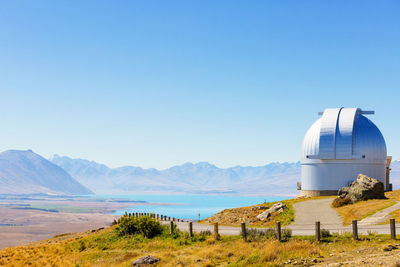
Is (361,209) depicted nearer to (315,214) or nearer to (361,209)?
(361,209)

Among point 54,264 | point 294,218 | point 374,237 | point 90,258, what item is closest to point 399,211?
point 294,218

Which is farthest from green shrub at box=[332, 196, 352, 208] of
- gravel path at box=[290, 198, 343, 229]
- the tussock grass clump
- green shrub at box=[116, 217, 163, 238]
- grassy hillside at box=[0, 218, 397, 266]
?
grassy hillside at box=[0, 218, 397, 266]

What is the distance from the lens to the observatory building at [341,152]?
57969 millimetres

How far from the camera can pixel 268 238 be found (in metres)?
26.0

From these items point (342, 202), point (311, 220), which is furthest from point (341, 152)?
point (311, 220)

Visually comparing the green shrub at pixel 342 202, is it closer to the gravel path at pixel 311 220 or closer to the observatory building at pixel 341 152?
the gravel path at pixel 311 220

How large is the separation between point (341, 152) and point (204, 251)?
38441mm

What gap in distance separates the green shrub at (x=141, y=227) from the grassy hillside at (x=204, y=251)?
1.56 ft


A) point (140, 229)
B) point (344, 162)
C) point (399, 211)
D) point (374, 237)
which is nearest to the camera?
Result: point (374, 237)

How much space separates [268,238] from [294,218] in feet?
46.8

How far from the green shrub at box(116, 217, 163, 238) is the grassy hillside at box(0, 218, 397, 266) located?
474 millimetres

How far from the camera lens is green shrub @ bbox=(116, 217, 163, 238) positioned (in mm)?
32138

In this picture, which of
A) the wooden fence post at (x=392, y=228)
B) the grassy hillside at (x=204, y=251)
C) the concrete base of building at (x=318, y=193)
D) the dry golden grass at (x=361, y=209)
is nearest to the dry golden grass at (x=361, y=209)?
the dry golden grass at (x=361, y=209)

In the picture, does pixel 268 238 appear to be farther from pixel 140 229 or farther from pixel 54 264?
pixel 54 264
